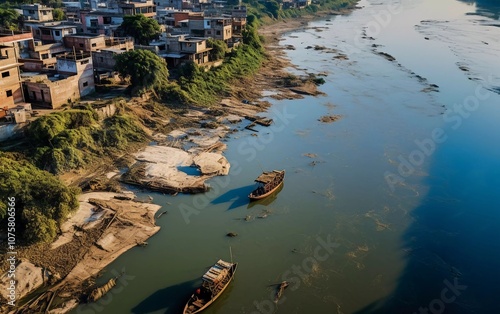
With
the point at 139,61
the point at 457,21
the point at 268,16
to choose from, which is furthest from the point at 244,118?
the point at 457,21

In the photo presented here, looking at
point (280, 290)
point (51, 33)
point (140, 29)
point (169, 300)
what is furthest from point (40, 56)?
point (280, 290)

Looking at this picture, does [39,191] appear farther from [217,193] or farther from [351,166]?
[351,166]

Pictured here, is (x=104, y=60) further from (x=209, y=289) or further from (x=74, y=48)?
(x=209, y=289)

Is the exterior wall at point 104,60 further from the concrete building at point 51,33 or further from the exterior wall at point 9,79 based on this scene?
the exterior wall at point 9,79

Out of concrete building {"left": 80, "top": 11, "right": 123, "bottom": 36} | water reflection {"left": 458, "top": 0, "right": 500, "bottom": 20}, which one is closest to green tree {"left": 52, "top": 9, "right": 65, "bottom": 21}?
concrete building {"left": 80, "top": 11, "right": 123, "bottom": 36}

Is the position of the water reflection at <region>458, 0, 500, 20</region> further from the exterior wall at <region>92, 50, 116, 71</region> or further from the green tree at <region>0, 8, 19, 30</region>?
the green tree at <region>0, 8, 19, 30</region>

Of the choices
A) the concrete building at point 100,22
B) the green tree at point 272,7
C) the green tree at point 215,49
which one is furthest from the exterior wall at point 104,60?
the green tree at point 272,7
